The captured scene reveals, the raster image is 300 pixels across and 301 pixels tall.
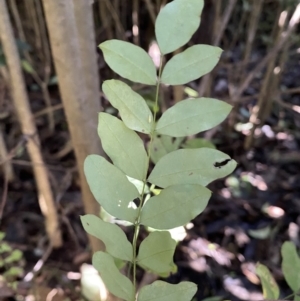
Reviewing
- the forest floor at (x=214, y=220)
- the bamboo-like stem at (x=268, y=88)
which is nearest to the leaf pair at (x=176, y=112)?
the forest floor at (x=214, y=220)

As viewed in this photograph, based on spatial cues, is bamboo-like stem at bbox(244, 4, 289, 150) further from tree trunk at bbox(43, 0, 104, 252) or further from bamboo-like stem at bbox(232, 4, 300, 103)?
tree trunk at bbox(43, 0, 104, 252)

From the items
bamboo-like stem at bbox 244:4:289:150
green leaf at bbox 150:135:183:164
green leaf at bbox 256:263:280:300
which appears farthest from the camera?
bamboo-like stem at bbox 244:4:289:150

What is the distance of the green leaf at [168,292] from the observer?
39cm

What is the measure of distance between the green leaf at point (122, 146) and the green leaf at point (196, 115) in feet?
0.12

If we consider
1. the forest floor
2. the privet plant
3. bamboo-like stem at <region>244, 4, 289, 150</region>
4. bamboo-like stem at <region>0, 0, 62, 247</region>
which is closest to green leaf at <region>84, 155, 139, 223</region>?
the privet plant

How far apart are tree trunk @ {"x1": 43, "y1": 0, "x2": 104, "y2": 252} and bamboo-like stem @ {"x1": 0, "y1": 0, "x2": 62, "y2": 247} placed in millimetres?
136

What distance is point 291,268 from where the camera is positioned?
0.53 meters

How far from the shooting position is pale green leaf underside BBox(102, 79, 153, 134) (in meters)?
0.40

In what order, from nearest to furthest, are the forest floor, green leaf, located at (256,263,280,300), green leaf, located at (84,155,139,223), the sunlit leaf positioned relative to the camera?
1. green leaf, located at (84,155,139,223)
2. green leaf, located at (256,263,280,300)
3. the sunlit leaf
4. the forest floor

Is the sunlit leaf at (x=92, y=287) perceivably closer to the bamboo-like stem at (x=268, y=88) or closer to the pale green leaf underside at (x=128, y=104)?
the pale green leaf underside at (x=128, y=104)

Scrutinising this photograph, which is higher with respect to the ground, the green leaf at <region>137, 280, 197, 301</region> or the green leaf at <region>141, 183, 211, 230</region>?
the green leaf at <region>141, 183, 211, 230</region>

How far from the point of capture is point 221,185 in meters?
1.48

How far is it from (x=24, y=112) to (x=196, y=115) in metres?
0.59

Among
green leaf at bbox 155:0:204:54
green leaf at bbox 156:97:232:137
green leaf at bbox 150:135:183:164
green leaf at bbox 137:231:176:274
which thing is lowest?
green leaf at bbox 150:135:183:164
